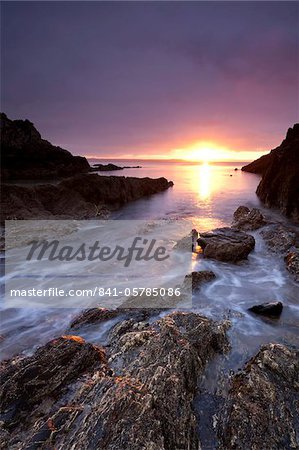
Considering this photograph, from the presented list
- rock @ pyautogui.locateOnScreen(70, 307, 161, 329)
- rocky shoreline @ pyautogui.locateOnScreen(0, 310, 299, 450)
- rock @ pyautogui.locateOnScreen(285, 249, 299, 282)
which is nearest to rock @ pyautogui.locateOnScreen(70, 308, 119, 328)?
rock @ pyautogui.locateOnScreen(70, 307, 161, 329)

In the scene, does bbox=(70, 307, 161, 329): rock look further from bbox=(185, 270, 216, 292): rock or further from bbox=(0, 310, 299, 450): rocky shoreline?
bbox=(185, 270, 216, 292): rock

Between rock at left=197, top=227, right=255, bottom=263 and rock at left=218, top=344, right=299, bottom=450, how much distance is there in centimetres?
782

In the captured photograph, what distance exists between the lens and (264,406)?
4.88 m

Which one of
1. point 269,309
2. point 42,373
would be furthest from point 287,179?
point 42,373

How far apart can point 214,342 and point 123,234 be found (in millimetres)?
13294

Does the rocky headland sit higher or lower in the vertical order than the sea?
higher

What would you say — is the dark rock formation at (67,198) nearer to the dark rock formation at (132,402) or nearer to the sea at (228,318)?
the sea at (228,318)

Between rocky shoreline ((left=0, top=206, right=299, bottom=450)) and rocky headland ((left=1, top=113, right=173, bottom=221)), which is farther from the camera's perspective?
A: rocky headland ((left=1, top=113, right=173, bottom=221))

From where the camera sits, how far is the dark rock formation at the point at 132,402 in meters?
4.15

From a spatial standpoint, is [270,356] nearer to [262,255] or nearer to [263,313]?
[263,313]

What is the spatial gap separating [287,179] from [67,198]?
1965 cm

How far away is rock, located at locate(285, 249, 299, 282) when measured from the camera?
12.1 metres

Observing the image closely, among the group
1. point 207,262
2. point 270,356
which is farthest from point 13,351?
point 207,262

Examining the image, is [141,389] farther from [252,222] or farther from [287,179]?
[287,179]
